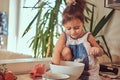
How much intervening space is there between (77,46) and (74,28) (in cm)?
7

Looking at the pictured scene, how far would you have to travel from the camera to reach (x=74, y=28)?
0.81 meters

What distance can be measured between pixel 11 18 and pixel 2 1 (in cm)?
15

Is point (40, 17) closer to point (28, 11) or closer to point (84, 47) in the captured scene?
point (28, 11)

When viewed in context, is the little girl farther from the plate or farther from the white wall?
the white wall

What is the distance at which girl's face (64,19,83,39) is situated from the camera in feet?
2.66

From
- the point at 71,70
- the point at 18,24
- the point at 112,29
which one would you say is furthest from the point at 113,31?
the point at 71,70

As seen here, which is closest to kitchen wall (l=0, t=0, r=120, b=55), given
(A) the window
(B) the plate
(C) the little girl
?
(A) the window

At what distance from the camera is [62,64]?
81 cm

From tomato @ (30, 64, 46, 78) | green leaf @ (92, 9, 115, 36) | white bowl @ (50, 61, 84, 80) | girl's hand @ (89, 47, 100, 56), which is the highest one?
green leaf @ (92, 9, 115, 36)

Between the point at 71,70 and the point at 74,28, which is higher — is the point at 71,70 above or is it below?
below

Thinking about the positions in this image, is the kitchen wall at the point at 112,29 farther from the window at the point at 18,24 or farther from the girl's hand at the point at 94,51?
the girl's hand at the point at 94,51

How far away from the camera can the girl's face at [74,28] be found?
2.66 ft

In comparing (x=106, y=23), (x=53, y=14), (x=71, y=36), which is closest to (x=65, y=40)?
(x=71, y=36)

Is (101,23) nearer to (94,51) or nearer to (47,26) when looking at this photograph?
(47,26)
